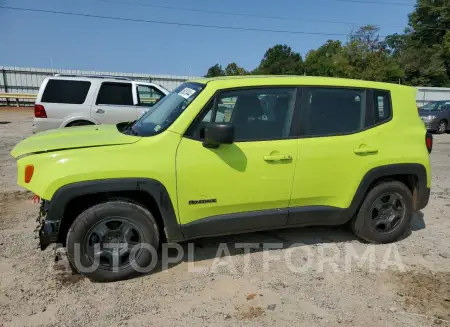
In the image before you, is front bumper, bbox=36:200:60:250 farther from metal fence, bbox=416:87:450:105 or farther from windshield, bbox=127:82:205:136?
metal fence, bbox=416:87:450:105

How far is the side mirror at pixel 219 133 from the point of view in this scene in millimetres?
3246

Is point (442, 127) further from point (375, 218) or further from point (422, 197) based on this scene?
point (375, 218)

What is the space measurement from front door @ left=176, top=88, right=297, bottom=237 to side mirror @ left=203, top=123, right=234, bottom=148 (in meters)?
0.18

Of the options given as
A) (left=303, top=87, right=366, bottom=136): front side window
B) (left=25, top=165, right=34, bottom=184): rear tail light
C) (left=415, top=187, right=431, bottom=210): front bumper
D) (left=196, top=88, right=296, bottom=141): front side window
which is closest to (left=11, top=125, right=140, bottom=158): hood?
(left=25, top=165, right=34, bottom=184): rear tail light

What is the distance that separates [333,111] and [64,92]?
7.08 meters

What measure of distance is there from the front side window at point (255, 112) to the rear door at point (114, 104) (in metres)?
6.06

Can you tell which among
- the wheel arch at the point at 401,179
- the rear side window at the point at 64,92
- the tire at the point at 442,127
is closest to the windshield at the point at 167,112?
the wheel arch at the point at 401,179

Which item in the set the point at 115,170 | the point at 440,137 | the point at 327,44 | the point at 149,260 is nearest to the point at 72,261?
the point at 149,260

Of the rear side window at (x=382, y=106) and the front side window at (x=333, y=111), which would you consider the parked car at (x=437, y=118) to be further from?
the front side window at (x=333, y=111)

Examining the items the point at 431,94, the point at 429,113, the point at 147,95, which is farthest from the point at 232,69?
the point at 147,95

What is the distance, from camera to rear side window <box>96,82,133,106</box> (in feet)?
30.1

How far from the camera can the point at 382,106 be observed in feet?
13.6

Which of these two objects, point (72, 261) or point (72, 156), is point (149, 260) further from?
point (72, 156)

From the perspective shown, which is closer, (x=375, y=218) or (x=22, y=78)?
(x=375, y=218)
